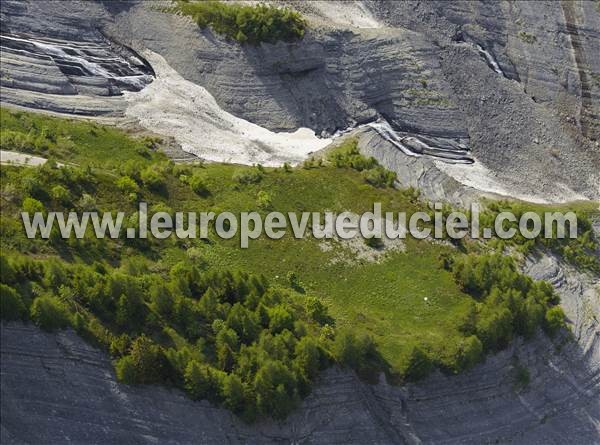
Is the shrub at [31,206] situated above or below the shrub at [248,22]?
below

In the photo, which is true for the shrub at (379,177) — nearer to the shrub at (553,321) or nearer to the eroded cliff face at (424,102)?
the eroded cliff face at (424,102)

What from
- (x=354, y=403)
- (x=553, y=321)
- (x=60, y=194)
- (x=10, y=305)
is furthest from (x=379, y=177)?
(x=10, y=305)

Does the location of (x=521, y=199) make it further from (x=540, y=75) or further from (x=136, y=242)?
(x=136, y=242)

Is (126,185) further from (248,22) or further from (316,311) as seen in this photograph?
(248,22)

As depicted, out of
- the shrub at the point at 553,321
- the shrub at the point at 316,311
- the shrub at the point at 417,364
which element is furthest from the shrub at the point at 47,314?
the shrub at the point at 553,321

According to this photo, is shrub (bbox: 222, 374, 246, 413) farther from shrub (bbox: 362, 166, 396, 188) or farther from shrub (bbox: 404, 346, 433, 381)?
shrub (bbox: 362, 166, 396, 188)

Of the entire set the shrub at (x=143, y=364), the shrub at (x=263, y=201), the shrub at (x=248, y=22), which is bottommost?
the shrub at (x=143, y=364)

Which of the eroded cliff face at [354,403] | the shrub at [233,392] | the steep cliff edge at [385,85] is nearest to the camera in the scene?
the eroded cliff face at [354,403]
